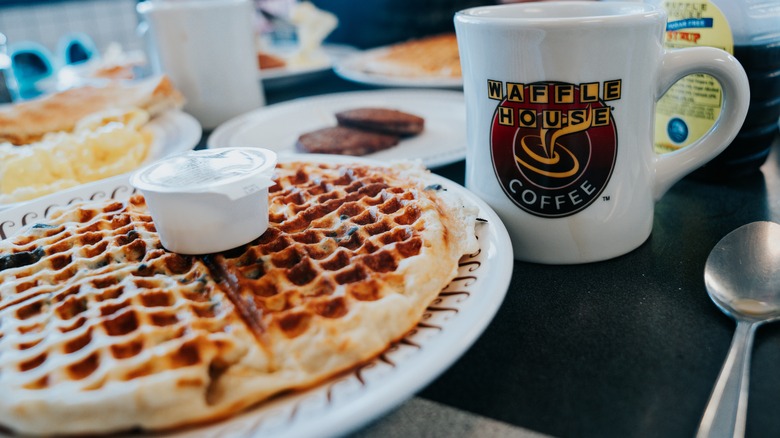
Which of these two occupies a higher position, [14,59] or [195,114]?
[14,59]

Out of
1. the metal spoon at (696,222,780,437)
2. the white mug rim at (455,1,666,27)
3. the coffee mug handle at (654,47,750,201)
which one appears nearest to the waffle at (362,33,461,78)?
the white mug rim at (455,1,666,27)

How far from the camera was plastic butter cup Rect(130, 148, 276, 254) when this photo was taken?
649mm

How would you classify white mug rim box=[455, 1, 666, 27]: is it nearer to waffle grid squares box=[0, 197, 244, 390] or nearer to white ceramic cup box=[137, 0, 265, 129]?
waffle grid squares box=[0, 197, 244, 390]

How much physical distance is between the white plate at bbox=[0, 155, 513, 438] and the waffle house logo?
11cm

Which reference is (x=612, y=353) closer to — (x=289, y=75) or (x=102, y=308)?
(x=102, y=308)

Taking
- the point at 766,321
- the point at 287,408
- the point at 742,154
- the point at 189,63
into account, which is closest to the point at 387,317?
the point at 287,408

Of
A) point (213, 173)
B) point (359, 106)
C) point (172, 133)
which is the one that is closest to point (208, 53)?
point (172, 133)

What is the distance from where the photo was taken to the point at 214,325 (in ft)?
1.87

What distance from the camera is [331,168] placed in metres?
0.98

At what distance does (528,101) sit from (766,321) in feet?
1.19

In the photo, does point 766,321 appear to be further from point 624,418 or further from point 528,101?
point 528,101

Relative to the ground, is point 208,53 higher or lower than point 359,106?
higher

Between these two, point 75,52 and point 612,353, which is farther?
point 75,52

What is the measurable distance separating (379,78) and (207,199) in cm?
127
